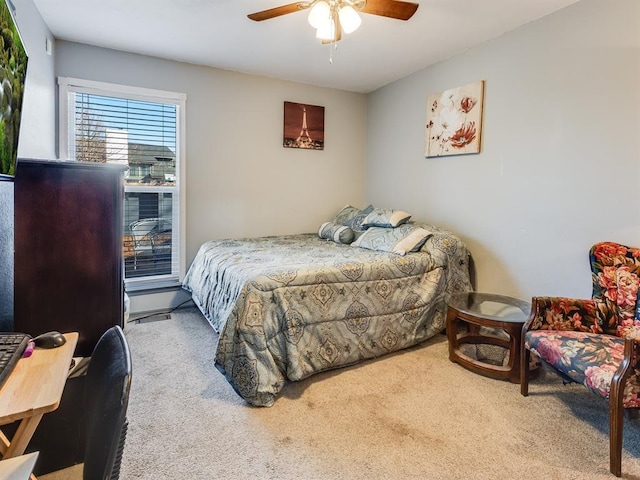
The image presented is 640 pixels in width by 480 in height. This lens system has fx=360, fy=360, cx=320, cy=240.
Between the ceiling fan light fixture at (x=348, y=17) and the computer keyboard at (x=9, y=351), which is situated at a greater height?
the ceiling fan light fixture at (x=348, y=17)

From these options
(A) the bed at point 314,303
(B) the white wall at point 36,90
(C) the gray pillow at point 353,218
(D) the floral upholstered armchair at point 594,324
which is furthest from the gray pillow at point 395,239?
(B) the white wall at point 36,90

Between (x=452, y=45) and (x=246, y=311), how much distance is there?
2.68 m

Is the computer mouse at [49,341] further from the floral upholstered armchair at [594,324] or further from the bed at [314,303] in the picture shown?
the floral upholstered armchair at [594,324]

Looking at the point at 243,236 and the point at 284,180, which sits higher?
the point at 284,180

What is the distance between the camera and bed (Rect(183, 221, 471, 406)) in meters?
2.03

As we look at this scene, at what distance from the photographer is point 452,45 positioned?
117 inches

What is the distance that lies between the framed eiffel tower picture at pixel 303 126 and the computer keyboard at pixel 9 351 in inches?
127

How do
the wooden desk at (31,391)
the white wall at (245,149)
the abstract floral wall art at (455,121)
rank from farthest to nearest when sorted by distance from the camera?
the white wall at (245,149) < the abstract floral wall art at (455,121) < the wooden desk at (31,391)

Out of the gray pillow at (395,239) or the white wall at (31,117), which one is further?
the gray pillow at (395,239)

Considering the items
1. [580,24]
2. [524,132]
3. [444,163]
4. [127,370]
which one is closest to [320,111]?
[444,163]

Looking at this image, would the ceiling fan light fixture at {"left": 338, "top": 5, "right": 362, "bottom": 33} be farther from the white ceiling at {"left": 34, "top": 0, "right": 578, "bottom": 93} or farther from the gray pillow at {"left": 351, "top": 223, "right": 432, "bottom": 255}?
the gray pillow at {"left": 351, "top": 223, "right": 432, "bottom": 255}

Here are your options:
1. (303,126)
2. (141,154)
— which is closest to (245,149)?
(303,126)

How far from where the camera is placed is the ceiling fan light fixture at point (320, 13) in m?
1.93

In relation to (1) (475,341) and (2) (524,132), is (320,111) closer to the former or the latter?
(2) (524,132)
